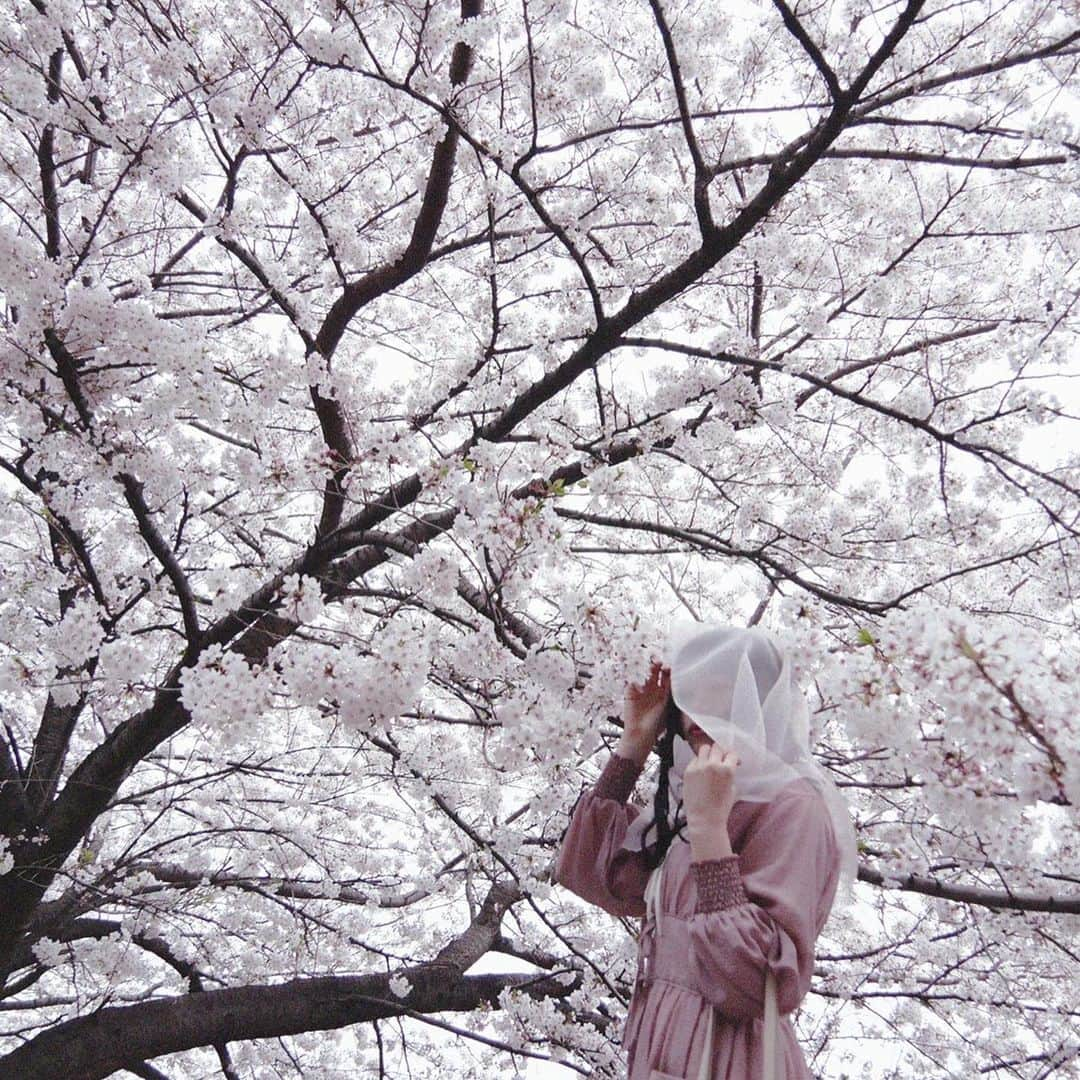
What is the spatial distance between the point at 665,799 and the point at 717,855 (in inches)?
13.0

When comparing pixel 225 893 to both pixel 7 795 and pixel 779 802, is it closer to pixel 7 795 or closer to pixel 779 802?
pixel 7 795

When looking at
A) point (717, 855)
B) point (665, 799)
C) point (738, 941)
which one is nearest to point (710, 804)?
point (717, 855)

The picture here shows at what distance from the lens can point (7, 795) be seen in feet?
12.8

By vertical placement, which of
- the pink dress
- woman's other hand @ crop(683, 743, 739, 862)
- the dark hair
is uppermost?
the dark hair

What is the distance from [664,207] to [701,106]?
60 cm

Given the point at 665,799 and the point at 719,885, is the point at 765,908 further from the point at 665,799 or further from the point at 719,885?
the point at 665,799

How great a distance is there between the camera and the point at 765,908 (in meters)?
1.32

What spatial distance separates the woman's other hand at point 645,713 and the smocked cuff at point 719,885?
0.39 meters

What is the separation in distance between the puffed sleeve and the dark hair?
226 millimetres

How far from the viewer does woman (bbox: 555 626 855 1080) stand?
51.4 inches

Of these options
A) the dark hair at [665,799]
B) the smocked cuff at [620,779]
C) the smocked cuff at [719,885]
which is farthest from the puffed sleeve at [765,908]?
the smocked cuff at [620,779]

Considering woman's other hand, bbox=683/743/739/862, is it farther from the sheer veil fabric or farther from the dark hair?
the dark hair

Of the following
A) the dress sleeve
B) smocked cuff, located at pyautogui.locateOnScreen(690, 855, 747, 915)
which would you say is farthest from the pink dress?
the dress sleeve

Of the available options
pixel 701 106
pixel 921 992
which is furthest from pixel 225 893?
pixel 701 106
